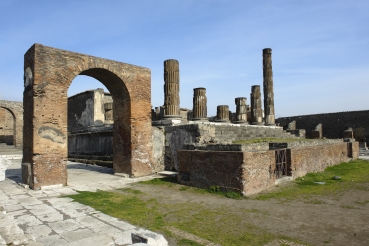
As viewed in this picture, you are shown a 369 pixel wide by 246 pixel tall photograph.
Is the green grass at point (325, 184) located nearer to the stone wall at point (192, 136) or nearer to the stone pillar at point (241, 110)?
the stone wall at point (192, 136)

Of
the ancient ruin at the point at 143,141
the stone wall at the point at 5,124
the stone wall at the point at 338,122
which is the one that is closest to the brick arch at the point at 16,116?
the stone wall at the point at 5,124

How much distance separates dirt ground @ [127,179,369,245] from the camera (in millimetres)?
3881

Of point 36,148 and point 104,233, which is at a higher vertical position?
point 36,148

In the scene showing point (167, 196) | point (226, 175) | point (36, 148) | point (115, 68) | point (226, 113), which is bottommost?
point (167, 196)

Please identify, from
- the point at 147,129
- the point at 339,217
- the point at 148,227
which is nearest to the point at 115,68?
the point at 147,129

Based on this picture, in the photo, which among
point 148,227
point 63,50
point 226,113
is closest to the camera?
point 148,227

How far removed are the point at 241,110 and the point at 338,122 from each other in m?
14.2

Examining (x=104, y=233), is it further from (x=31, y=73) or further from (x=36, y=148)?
(x=31, y=73)

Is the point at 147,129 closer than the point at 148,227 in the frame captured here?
No

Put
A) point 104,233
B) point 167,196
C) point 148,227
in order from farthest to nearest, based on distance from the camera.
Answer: point 167,196 → point 148,227 → point 104,233

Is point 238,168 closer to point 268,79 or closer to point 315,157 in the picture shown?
point 315,157

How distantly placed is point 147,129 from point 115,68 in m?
2.37

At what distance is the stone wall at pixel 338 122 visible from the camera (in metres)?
24.4

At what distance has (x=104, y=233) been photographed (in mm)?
3967
